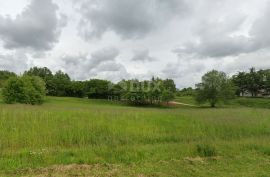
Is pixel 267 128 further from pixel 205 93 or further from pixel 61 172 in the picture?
pixel 205 93

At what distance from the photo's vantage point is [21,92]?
190 ft

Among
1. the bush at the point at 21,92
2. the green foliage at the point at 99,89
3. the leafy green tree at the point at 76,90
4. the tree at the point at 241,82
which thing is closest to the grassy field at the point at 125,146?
the bush at the point at 21,92

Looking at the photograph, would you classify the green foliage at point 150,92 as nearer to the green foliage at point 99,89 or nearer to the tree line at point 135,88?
the tree line at point 135,88

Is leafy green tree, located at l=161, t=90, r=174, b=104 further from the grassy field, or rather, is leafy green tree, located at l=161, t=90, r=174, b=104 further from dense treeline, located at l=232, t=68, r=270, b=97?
the grassy field

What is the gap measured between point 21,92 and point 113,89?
142 ft

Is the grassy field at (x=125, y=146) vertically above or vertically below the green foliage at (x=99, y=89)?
below

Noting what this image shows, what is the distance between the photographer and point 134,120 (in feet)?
51.4

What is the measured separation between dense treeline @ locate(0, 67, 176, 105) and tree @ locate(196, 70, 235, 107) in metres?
7.93

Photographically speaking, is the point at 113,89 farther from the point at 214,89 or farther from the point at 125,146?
the point at 125,146

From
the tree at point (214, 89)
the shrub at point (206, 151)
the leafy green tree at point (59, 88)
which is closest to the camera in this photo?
the shrub at point (206, 151)

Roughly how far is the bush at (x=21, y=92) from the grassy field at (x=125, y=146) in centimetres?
4512

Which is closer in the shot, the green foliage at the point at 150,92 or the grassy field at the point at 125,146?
the grassy field at the point at 125,146

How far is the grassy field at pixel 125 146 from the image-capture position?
26.7ft

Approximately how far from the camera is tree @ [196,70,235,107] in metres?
71.9
